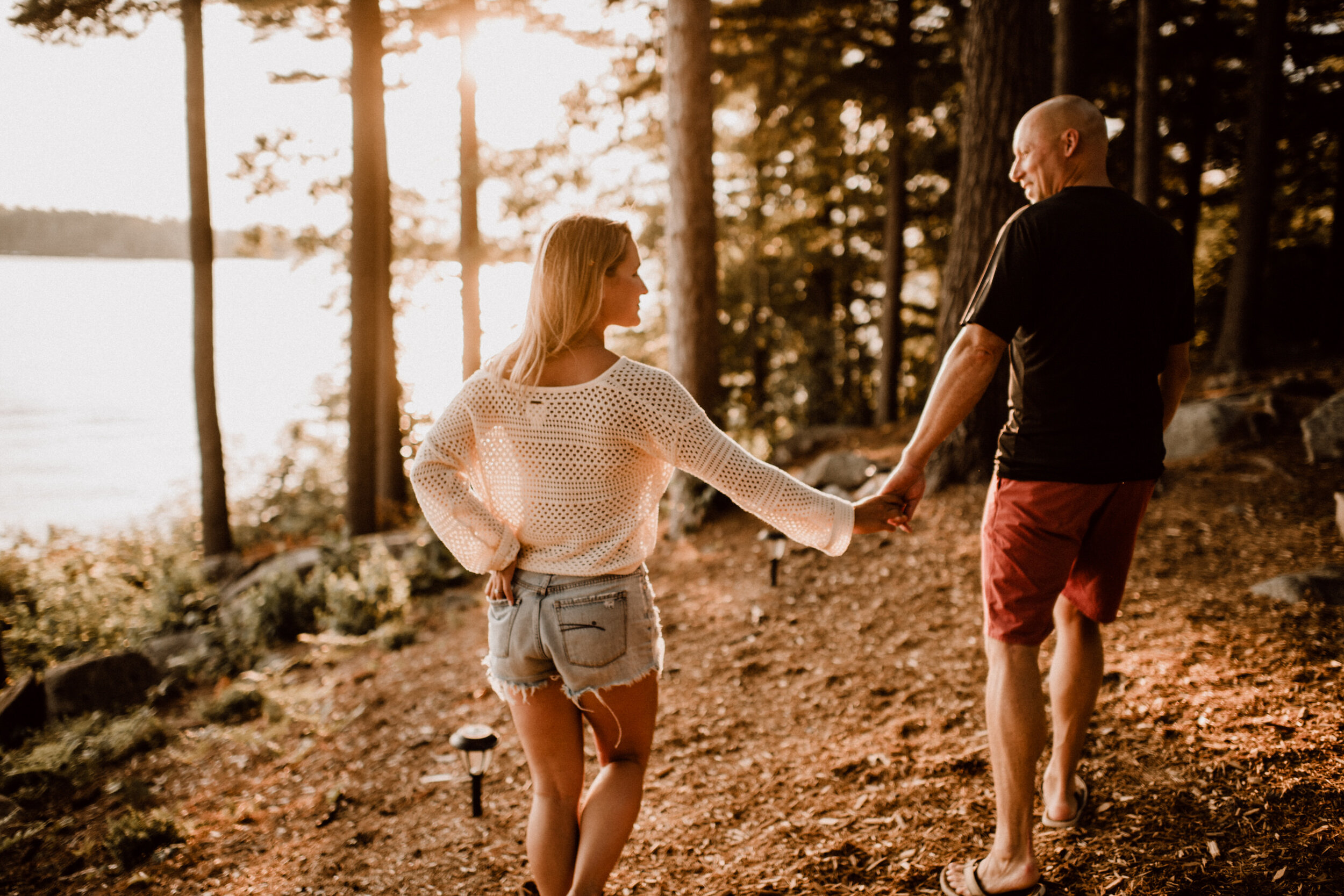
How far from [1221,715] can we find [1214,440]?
4291 mm

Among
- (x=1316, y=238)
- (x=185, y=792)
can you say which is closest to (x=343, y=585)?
(x=185, y=792)

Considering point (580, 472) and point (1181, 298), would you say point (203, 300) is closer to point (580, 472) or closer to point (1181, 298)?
point (580, 472)

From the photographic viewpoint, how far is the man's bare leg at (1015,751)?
2.29 metres

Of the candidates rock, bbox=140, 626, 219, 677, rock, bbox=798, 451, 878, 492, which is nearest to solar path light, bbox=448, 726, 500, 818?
rock, bbox=798, 451, 878, 492

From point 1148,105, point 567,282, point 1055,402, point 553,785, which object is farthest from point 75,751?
point 1148,105

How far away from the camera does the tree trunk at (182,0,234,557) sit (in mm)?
10188

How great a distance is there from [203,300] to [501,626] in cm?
1071

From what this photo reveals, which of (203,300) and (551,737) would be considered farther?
(203,300)

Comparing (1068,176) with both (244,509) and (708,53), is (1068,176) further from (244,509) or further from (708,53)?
(244,509)

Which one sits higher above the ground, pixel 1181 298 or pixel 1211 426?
pixel 1181 298

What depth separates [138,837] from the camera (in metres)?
3.86

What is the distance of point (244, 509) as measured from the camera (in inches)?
573

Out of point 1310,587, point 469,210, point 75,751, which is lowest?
point 75,751

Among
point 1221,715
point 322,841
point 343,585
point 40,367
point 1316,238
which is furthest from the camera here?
point 40,367
